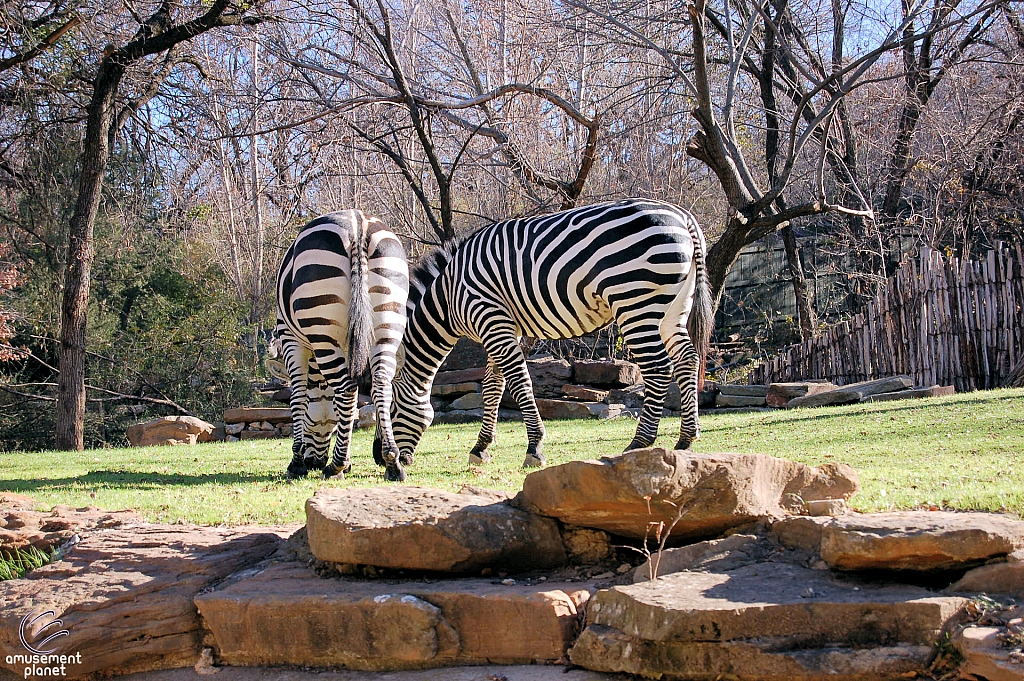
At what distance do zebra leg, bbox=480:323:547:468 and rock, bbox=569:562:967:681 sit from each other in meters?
4.13

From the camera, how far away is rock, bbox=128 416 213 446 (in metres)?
14.3

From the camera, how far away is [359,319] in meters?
7.58

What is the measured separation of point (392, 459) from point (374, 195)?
13.0 metres

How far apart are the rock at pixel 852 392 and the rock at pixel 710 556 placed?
334 inches

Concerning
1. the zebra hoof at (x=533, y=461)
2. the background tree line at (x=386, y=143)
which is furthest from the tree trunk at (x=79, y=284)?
the zebra hoof at (x=533, y=461)

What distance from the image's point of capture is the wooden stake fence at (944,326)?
40.9 ft

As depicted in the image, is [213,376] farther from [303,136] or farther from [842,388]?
[842,388]

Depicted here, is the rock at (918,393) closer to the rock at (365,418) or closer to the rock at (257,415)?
the rock at (365,418)

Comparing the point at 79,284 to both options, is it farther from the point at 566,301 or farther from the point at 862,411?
the point at 862,411

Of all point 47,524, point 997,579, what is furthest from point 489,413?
point 997,579

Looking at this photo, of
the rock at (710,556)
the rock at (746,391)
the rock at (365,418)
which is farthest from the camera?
the rock at (746,391)

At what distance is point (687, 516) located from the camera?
4828 mm

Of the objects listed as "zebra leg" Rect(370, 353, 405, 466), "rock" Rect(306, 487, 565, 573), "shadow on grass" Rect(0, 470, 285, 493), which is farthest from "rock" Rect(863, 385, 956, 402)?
"rock" Rect(306, 487, 565, 573)

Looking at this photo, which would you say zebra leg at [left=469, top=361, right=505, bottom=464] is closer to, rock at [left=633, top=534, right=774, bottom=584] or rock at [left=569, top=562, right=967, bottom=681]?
rock at [left=633, top=534, right=774, bottom=584]
